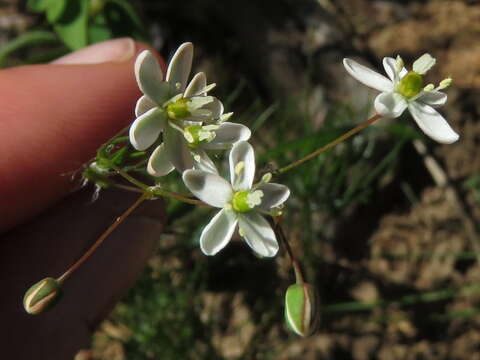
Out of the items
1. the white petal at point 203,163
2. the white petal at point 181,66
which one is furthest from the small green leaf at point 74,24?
the white petal at point 203,163

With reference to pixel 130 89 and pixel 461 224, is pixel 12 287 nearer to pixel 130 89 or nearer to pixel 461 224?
pixel 130 89

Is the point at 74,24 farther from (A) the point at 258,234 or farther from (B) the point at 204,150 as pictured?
(A) the point at 258,234

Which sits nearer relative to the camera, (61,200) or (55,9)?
(61,200)

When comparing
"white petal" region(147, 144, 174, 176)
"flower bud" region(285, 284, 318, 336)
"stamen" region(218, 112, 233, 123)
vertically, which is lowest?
"flower bud" region(285, 284, 318, 336)

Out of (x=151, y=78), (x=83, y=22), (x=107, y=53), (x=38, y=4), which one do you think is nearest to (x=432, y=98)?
(x=151, y=78)

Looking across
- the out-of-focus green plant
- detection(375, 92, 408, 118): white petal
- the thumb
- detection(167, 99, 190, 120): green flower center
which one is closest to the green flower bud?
detection(167, 99, 190, 120): green flower center

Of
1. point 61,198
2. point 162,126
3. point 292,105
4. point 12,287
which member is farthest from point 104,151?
point 292,105

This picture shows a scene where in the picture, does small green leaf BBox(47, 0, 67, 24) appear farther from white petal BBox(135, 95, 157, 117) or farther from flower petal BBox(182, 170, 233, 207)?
flower petal BBox(182, 170, 233, 207)
